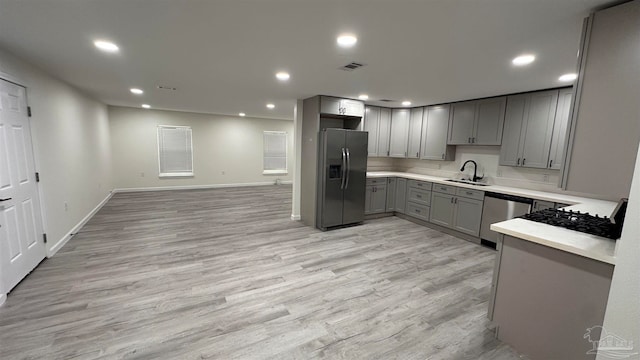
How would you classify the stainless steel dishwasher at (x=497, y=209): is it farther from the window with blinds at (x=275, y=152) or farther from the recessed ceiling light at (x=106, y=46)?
the window with blinds at (x=275, y=152)

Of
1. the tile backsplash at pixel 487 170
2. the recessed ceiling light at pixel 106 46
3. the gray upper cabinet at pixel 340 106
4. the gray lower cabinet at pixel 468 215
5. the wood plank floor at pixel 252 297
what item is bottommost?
the wood plank floor at pixel 252 297

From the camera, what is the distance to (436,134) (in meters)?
5.35

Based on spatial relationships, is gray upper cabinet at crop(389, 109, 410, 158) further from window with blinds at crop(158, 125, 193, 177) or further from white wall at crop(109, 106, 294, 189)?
window with blinds at crop(158, 125, 193, 177)

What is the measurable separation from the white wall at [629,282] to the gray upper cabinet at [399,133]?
5.16m

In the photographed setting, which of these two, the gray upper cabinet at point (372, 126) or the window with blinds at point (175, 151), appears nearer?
the gray upper cabinet at point (372, 126)

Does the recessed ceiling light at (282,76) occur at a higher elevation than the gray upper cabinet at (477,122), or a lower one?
higher

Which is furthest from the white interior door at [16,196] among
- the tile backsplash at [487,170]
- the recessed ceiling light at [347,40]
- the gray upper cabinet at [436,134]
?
the gray upper cabinet at [436,134]

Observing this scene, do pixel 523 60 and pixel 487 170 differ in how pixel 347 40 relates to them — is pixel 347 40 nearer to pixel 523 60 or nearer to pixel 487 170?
pixel 523 60

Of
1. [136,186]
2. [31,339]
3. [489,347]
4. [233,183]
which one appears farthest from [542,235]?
[136,186]

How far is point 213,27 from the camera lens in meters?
2.01

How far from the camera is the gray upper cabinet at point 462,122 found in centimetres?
474

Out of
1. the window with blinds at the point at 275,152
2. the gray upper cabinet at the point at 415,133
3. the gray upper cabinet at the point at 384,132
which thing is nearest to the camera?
the gray upper cabinet at the point at 415,133

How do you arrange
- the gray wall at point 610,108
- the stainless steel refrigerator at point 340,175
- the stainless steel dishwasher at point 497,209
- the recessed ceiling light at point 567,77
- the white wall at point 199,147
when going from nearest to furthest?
the gray wall at point 610,108, the recessed ceiling light at point 567,77, the stainless steel dishwasher at point 497,209, the stainless steel refrigerator at point 340,175, the white wall at point 199,147

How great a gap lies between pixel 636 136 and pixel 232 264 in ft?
12.2
